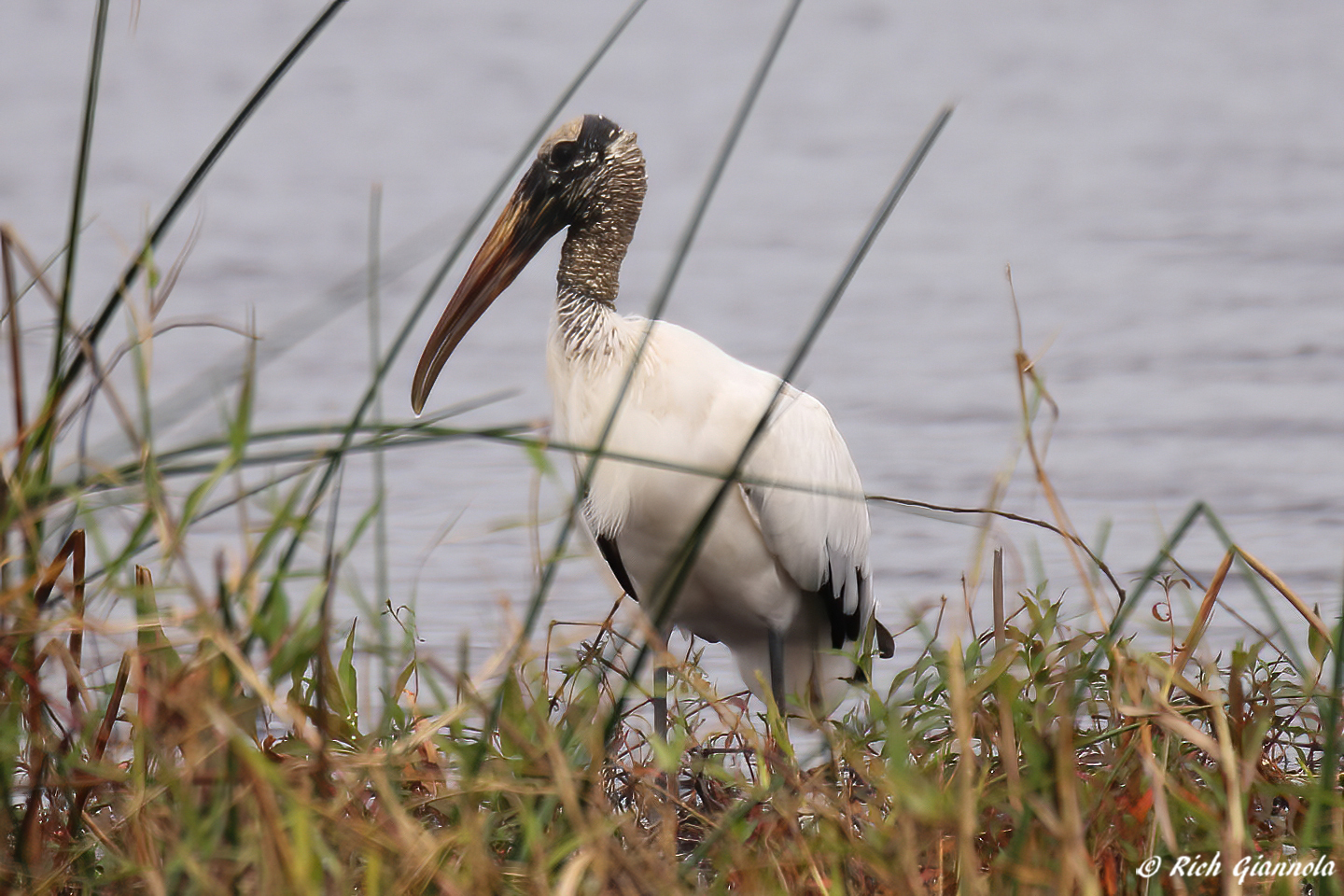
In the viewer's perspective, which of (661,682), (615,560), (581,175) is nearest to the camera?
(661,682)

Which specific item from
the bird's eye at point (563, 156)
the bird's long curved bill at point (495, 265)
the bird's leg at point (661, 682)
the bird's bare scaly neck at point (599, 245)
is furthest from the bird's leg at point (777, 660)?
the bird's eye at point (563, 156)

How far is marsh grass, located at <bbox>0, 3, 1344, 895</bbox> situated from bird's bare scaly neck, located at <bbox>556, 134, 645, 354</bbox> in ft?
4.90

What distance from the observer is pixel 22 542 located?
4.80 feet

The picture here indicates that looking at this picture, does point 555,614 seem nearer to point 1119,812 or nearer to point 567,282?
point 567,282

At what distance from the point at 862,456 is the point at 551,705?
364 cm

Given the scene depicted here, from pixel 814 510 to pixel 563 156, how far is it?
93 cm

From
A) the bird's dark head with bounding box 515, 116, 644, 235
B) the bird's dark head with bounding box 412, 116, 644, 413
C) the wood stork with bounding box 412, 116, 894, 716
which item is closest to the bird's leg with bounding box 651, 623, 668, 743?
the wood stork with bounding box 412, 116, 894, 716

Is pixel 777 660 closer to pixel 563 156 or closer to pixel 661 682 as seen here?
pixel 563 156

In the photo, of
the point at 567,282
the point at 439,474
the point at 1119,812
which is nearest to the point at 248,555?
the point at 1119,812

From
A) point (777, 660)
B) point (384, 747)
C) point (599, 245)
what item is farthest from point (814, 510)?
point (384, 747)

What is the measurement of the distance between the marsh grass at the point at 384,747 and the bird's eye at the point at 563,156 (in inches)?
67.5

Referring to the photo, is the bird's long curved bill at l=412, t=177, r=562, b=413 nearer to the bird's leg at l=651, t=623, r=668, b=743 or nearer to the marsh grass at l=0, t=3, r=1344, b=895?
the bird's leg at l=651, t=623, r=668, b=743

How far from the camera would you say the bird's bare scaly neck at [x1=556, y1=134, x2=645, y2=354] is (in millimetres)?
3256

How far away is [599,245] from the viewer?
3357 mm
